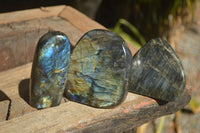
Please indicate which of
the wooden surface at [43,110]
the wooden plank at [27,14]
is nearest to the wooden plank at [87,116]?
the wooden surface at [43,110]

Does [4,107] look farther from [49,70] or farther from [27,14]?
[27,14]

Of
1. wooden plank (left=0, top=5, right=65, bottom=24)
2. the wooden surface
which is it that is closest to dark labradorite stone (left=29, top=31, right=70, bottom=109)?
the wooden surface

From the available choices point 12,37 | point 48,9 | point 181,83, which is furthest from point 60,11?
point 181,83

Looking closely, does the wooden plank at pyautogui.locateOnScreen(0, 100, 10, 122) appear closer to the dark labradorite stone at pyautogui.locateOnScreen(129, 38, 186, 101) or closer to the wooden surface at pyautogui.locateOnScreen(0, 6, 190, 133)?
the wooden surface at pyautogui.locateOnScreen(0, 6, 190, 133)

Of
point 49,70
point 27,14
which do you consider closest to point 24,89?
point 49,70

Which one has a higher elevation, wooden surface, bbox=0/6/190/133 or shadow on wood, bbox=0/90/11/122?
wooden surface, bbox=0/6/190/133
